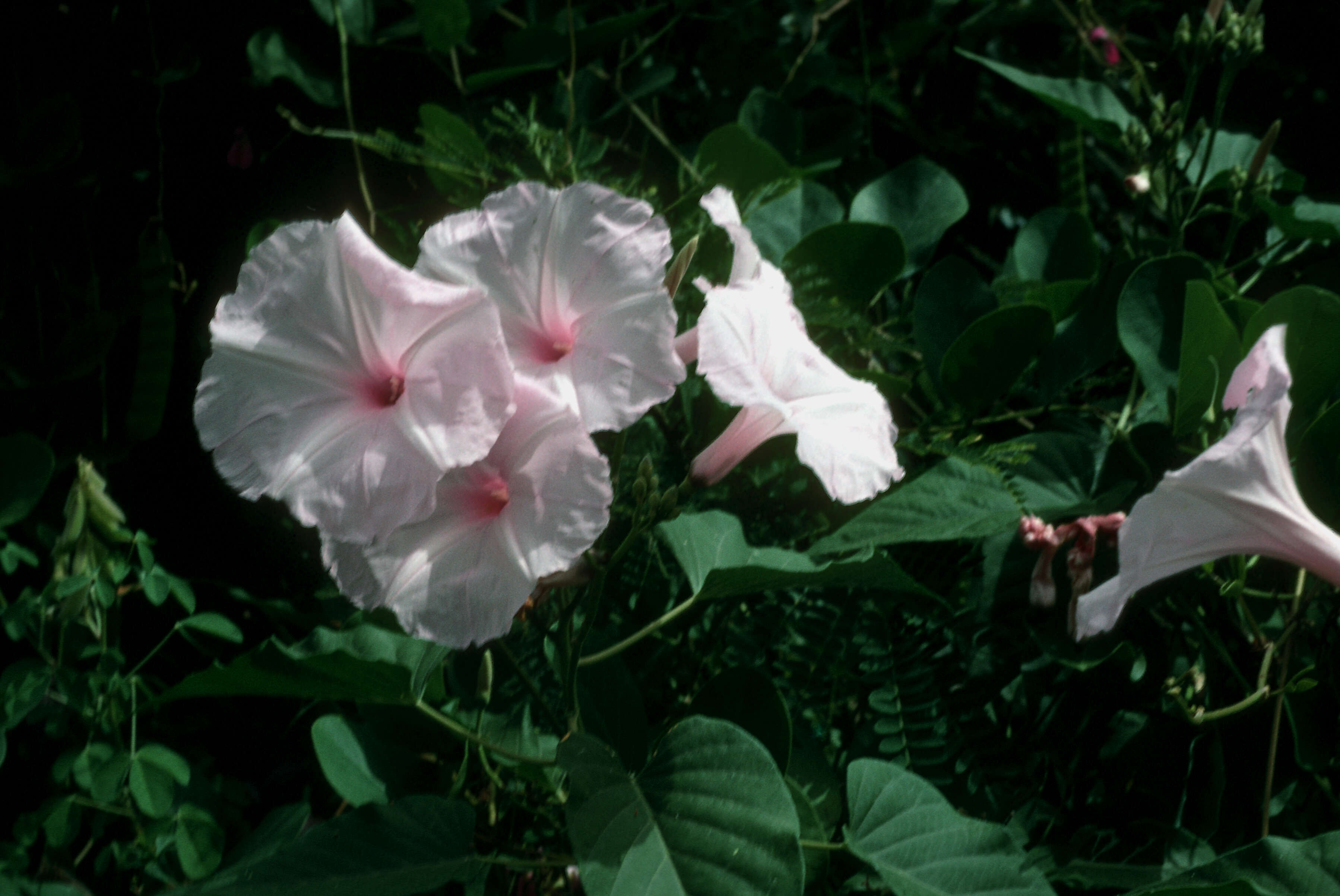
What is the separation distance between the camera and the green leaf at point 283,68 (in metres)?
1.03

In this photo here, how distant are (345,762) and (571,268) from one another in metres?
0.42

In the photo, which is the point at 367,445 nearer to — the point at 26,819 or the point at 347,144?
the point at 26,819

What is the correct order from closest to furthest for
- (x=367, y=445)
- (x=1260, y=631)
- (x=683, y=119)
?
(x=367, y=445)
(x=1260, y=631)
(x=683, y=119)

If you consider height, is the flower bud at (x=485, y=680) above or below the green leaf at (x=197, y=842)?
above

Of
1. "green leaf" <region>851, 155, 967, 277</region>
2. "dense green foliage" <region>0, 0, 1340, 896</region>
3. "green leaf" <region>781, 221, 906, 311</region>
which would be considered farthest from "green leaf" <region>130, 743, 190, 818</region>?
"green leaf" <region>851, 155, 967, 277</region>

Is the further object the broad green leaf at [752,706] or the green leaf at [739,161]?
the green leaf at [739,161]

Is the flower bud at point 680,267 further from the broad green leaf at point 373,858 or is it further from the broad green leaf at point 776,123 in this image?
the broad green leaf at point 776,123

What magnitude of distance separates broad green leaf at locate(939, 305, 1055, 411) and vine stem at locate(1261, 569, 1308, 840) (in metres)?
0.25

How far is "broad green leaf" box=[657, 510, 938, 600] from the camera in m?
0.57

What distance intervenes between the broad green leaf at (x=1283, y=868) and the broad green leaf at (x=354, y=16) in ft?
3.48

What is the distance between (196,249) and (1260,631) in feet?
3.68

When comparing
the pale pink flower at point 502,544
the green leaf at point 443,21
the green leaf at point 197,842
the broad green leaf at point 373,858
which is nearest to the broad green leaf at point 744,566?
the pale pink flower at point 502,544

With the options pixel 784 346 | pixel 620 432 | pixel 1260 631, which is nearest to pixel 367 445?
pixel 620 432

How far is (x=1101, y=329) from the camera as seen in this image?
2.78ft
